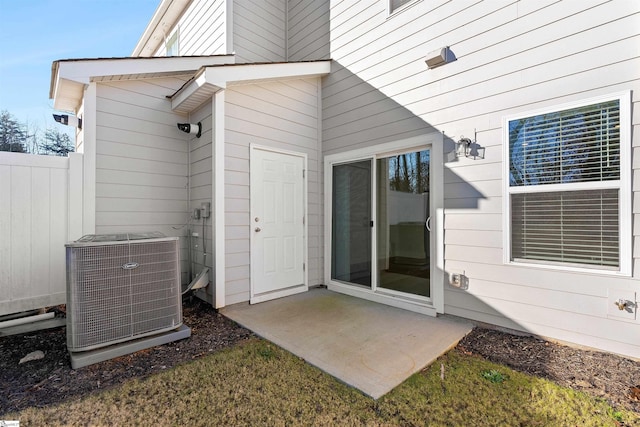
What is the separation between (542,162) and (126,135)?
499 cm

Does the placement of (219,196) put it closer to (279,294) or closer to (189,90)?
(189,90)

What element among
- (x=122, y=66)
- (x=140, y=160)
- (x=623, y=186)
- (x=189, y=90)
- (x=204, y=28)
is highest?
(x=204, y=28)

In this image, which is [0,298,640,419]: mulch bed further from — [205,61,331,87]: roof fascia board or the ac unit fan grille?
[205,61,331,87]: roof fascia board

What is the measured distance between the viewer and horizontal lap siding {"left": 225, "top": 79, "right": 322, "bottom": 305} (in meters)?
3.93

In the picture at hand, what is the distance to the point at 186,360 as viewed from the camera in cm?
260

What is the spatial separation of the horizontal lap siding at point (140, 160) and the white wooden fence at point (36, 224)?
1.04ft

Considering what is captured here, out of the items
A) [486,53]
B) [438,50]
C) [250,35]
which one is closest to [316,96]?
[250,35]

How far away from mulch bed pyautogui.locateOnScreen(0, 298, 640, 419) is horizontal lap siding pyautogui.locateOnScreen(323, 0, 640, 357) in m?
0.26

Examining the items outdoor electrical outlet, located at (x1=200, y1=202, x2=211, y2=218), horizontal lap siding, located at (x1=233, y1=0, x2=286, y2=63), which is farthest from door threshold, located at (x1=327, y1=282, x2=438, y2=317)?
horizontal lap siding, located at (x1=233, y1=0, x2=286, y2=63)

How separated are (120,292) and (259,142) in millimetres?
2503

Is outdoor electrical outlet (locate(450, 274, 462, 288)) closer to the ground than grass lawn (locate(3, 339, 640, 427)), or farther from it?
farther from it

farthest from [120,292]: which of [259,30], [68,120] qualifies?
[259,30]

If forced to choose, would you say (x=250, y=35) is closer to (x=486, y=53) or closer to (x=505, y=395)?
(x=486, y=53)

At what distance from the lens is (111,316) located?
8.48 feet
